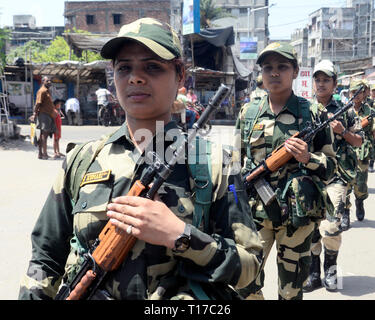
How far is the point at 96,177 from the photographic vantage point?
1.57 meters

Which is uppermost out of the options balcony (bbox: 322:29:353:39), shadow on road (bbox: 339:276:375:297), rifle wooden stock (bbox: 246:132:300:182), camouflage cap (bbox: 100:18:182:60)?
balcony (bbox: 322:29:353:39)

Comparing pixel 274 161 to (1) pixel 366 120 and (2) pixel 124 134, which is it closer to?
(2) pixel 124 134

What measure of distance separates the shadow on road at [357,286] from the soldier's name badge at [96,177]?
3.23 m

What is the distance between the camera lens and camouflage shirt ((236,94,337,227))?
3.06 meters

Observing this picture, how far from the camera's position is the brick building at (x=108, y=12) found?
4184 cm

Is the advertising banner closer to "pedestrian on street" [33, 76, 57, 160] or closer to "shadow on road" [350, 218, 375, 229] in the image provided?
"pedestrian on street" [33, 76, 57, 160]

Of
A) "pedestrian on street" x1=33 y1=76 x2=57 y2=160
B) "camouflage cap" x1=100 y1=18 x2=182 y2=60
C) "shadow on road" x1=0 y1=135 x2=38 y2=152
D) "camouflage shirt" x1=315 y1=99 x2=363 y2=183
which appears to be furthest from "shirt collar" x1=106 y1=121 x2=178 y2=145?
"shadow on road" x1=0 y1=135 x2=38 y2=152

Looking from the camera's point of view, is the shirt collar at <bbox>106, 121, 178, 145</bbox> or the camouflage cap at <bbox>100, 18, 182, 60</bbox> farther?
the shirt collar at <bbox>106, 121, 178, 145</bbox>

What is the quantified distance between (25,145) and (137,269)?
1275 cm

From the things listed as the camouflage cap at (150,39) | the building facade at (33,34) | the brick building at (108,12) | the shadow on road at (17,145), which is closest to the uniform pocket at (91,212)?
the camouflage cap at (150,39)

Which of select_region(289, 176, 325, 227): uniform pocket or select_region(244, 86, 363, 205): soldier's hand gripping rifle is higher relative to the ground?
select_region(244, 86, 363, 205): soldier's hand gripping rifle

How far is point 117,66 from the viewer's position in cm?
161

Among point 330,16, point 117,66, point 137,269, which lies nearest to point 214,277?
point 137,269

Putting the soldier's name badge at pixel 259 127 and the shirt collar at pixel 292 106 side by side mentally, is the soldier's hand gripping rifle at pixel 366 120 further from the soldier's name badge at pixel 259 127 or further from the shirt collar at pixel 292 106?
the soldier's name badge at pixel 259 127
